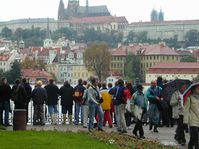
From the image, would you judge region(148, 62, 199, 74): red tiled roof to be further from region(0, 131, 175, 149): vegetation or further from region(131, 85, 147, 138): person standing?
region(0, 131, 175, 149): vegetation

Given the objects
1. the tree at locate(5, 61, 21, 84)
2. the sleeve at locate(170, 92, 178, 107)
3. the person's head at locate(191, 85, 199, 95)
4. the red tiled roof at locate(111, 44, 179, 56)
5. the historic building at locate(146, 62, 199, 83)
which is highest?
the red tiled roof at locate(111, 44, 179, 56)

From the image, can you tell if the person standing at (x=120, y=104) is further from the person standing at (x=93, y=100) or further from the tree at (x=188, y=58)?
the tree at (x=188, y=58)

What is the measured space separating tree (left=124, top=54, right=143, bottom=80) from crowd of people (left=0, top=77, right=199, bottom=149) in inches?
3210

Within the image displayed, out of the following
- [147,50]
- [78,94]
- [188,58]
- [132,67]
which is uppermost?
[147,50]

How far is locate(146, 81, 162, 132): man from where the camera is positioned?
16.5 metres

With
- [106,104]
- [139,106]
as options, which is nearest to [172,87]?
[139,106]

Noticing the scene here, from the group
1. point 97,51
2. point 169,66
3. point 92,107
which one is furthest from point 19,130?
point 97,51

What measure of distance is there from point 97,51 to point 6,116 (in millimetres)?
92031

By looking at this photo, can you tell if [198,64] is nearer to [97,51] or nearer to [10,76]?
[97,51]

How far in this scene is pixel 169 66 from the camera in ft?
320

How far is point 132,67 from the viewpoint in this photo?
110 metres

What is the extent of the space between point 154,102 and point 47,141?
17.5 feet

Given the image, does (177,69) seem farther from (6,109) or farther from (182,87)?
(182,87)

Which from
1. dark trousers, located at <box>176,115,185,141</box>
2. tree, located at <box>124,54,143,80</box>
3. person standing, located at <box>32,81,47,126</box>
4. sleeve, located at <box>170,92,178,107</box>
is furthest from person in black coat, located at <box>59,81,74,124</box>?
tree, located at <box>124,54,143,80</box>
